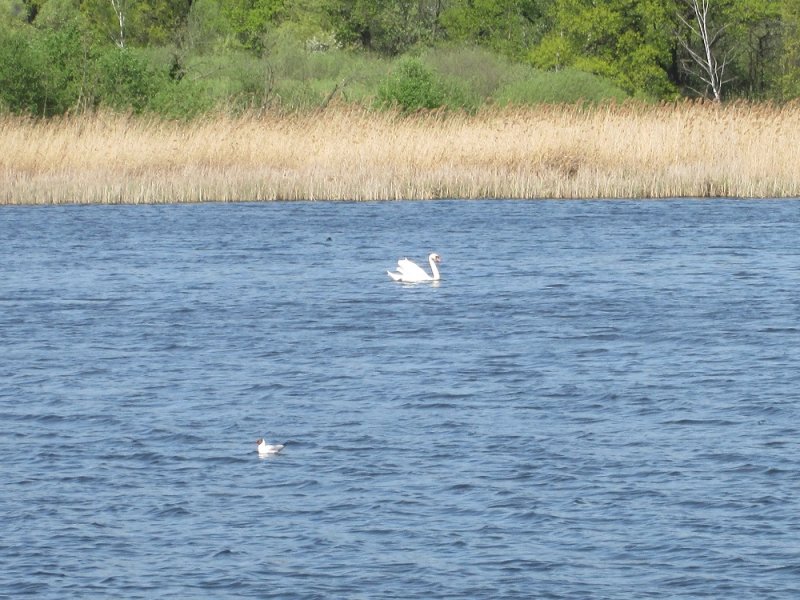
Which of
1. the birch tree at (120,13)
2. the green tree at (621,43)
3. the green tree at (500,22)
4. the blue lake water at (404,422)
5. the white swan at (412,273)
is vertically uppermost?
the blue lake water at (404,422)

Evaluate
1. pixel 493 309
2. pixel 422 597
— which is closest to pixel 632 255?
pixel 493 309

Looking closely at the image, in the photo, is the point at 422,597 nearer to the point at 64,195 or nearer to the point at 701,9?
the point at 64,195

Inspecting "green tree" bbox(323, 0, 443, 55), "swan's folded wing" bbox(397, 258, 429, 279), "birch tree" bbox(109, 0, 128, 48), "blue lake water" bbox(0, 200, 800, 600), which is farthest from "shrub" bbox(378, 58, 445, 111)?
"birch tree" bbox(109, 0, 128, 48)

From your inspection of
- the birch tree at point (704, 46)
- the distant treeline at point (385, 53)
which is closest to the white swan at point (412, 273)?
the distant treeline at point (385, 53)


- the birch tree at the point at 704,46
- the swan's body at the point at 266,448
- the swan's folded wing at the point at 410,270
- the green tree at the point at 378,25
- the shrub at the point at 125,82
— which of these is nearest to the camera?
the swan's body at the point at 266,448

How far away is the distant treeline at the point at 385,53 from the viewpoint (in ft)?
129

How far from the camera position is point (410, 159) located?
33.2 m

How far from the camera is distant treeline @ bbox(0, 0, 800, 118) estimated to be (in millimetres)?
39406

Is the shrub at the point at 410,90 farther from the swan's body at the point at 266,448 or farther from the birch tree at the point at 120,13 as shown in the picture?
the birch tree at the point at 120,13

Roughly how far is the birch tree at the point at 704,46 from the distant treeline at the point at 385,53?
0.36 ft

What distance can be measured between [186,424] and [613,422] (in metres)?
3.63

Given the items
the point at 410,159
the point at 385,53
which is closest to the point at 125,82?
the point at 410,159

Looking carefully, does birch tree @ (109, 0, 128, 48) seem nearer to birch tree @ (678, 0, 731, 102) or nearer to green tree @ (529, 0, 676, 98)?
green tree @ (529, 0, 676, 98)

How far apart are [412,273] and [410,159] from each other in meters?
11.4
